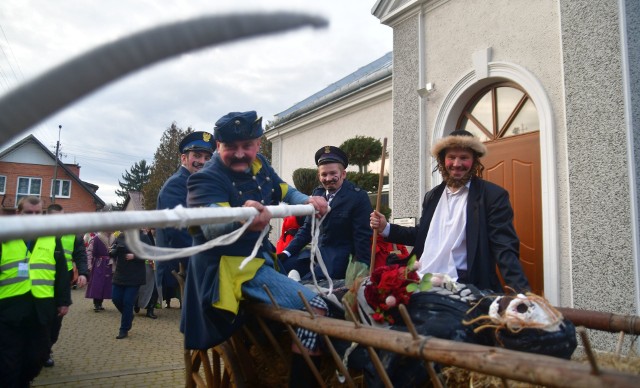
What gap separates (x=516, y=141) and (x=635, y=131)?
142cm

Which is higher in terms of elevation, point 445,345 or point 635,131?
point 635,131

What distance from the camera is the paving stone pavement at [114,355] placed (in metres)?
5.04

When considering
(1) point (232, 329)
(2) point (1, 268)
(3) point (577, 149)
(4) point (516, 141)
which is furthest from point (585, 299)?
(2) point (1, 268)

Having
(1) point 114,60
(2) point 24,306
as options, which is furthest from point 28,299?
(1) point 114,60

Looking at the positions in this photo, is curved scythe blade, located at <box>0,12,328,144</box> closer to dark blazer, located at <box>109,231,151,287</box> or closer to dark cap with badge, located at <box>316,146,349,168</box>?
dark cap with badge, located at <box>316,146,349,168</box>

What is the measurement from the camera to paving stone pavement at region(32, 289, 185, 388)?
504 cm

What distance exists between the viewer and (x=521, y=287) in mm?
2521

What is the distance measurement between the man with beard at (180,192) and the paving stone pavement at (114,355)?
1.70 meters

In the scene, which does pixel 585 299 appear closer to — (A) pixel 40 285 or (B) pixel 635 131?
(B) pixel 635 131

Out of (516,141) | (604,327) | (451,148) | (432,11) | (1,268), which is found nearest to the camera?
(604,327)

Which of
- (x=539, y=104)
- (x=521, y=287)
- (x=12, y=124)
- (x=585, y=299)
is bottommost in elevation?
(x=585, y=299)

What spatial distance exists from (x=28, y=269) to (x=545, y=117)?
16.3ft

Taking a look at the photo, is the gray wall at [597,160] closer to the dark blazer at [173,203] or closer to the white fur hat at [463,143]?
the white fur hat at [463,143]

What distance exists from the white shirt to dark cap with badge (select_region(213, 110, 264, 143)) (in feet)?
4.32
